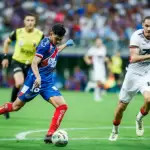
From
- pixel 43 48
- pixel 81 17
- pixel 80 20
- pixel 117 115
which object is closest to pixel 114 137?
pixel 117 115

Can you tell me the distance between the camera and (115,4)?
34844 millimetres

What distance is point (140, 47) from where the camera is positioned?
399 inches

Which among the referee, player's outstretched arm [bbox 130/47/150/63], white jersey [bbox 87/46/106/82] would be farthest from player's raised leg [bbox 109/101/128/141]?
white jersey [bbox 87/46/106/82]

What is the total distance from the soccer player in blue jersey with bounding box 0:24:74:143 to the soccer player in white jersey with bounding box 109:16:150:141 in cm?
115

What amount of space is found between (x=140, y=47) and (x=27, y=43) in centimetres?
484

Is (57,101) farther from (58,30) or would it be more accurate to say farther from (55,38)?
(58,30)

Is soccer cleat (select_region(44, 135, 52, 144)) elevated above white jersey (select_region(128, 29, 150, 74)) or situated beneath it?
situated beneath

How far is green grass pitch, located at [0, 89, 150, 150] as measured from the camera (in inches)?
374

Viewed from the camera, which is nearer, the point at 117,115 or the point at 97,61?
the point at 117,115

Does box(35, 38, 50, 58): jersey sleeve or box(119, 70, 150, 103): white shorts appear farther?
box(119, 70, 150, 103): white shorts

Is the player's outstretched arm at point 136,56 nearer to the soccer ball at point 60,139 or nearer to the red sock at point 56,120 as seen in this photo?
the red sock at point 56,120

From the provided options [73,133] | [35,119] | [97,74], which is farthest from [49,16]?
[73,133]

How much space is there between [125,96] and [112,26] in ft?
75.6

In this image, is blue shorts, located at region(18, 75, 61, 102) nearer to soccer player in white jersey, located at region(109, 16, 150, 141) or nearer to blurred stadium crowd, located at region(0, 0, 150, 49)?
soccer player in white jersey, located at region(109, 16, 150, 141)
